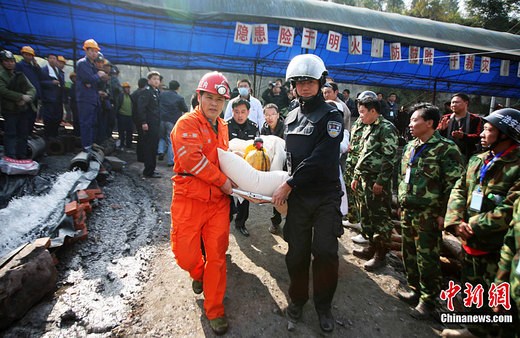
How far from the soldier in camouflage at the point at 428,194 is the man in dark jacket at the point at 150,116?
5199 mm

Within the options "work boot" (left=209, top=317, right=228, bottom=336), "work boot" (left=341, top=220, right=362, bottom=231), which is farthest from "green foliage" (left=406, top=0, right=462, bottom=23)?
"work boot" (left=209, top=317, right=228, bottom=336)

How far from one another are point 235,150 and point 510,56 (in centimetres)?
1272

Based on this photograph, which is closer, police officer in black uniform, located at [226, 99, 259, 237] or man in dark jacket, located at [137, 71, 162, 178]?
police officer in black uniform, located at [226, 99, 259, 237]

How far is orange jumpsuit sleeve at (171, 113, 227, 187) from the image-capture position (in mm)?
2336

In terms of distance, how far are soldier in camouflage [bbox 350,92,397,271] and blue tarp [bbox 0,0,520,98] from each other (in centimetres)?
585

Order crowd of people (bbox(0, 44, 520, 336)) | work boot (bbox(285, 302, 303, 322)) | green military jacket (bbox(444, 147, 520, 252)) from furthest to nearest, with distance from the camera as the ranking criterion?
work boot (bbox(285, 302, 303, 322)), crowd of people (bbox(0, 44, 520, 336)), green military jacket (bbox(444, 147, 520, 252))

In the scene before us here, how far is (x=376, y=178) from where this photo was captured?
12.3 ft

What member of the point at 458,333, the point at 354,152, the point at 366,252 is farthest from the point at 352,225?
the point at 458,333

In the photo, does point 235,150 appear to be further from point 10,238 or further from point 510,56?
point 510,56

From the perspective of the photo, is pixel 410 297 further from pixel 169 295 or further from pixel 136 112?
pixel 136 112

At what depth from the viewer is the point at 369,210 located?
12.4 feet

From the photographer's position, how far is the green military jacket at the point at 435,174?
8.99 feet

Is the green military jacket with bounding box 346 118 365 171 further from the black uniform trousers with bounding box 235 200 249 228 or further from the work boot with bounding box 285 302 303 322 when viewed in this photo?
the work boot with bounding box 285 302 303 322

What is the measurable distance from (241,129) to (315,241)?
2.22m
